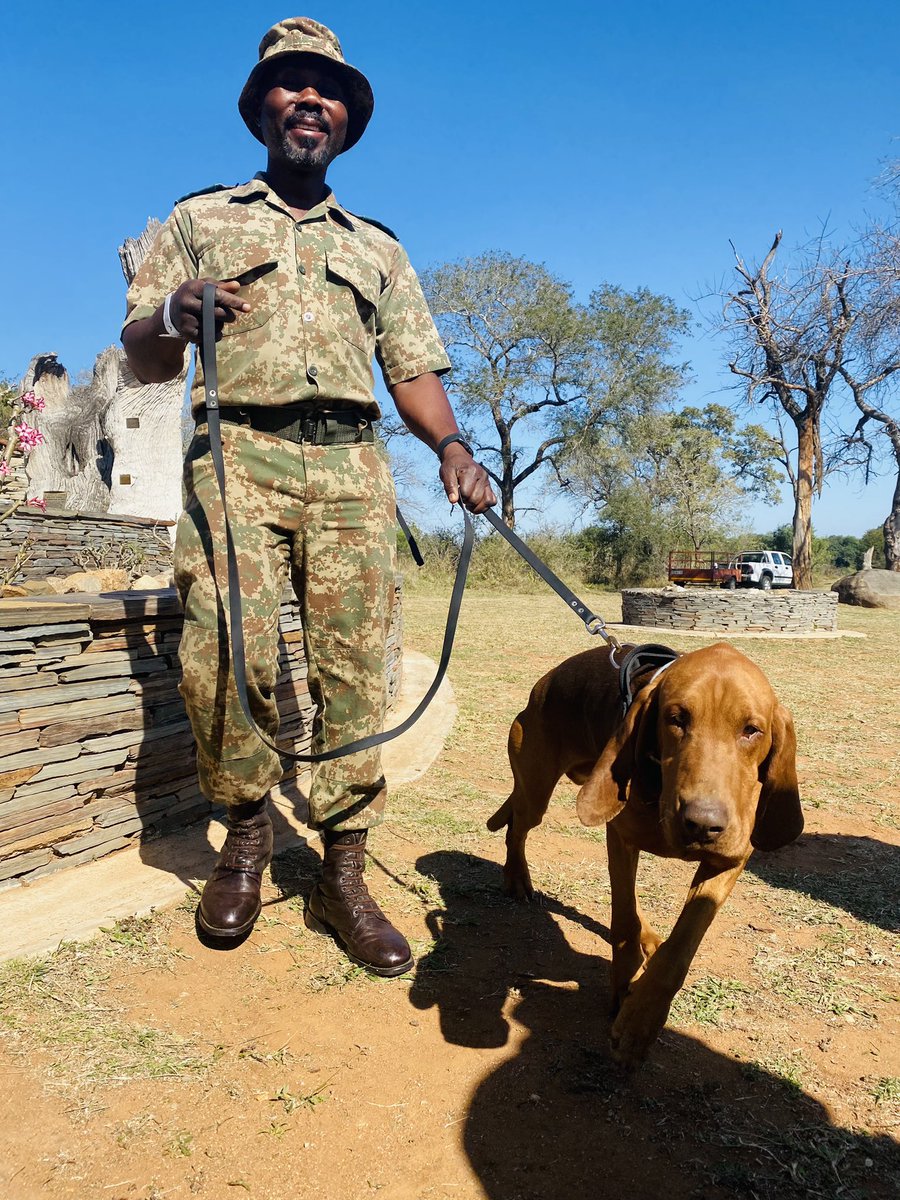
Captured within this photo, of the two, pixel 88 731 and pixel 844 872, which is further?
pixel 844 872

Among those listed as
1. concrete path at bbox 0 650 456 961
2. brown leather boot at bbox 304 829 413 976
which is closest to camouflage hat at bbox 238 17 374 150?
brown leather boot at bbox 304 829 413 976

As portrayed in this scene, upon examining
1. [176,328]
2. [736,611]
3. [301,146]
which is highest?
[301,146]

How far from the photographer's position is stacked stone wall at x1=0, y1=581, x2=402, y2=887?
3186 millimetres

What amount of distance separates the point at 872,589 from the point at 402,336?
2419cm

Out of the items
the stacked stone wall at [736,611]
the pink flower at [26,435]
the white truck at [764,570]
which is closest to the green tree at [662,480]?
the white truck at [764,570]

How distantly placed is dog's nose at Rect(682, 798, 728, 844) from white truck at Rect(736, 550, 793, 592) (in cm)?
2896

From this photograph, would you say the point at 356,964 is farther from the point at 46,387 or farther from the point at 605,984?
the point at 46,387

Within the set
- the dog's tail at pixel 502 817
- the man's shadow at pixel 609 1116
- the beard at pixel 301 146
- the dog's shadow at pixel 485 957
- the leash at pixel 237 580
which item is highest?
the beard at pixel 301 146

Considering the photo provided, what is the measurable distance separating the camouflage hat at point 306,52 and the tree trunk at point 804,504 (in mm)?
22465

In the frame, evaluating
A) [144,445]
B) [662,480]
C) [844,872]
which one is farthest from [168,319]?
[662,480]

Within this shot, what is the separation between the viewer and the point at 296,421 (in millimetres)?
2807

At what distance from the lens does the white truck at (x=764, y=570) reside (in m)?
30.2

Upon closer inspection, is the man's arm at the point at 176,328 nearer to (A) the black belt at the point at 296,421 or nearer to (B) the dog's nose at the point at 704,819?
(A) the black belt at the point at 296,421

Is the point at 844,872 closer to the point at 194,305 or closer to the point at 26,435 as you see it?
the point at 194,305
